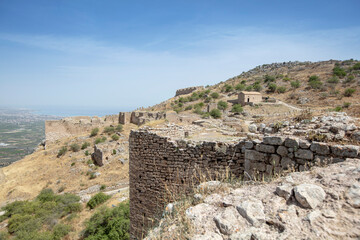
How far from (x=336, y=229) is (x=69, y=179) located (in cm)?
2152

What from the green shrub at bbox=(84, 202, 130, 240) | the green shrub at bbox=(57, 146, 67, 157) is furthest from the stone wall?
the green shrub at bbox=(57, 146, 67, 157)

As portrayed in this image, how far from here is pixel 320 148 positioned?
335 centimetres

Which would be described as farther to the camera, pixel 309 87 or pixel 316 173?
pixel 309 87

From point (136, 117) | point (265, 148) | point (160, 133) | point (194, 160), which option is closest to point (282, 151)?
point (265, 148)

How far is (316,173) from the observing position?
2762mm

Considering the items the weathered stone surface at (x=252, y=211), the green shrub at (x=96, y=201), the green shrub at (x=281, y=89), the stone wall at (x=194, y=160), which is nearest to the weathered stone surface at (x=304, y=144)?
the stone wall at (x=194, y=160)

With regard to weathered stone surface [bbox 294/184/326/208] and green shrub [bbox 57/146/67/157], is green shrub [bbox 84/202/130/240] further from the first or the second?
green shrub [bbox 57/146/67/157]

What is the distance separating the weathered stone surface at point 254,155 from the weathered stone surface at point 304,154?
57cm

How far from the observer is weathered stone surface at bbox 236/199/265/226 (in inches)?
84.3

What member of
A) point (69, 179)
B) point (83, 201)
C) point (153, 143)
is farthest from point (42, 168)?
point (153, 143)

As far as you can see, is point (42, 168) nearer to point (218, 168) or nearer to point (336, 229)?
point (218, 168)

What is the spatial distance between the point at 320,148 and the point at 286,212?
174cm

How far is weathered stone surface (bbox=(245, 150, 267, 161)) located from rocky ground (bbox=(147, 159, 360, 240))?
1.16m

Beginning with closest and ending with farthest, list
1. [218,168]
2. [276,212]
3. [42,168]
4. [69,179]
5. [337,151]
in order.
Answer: [276,212] < [337,151] < [218,168] < [69,179] < [42,168]
